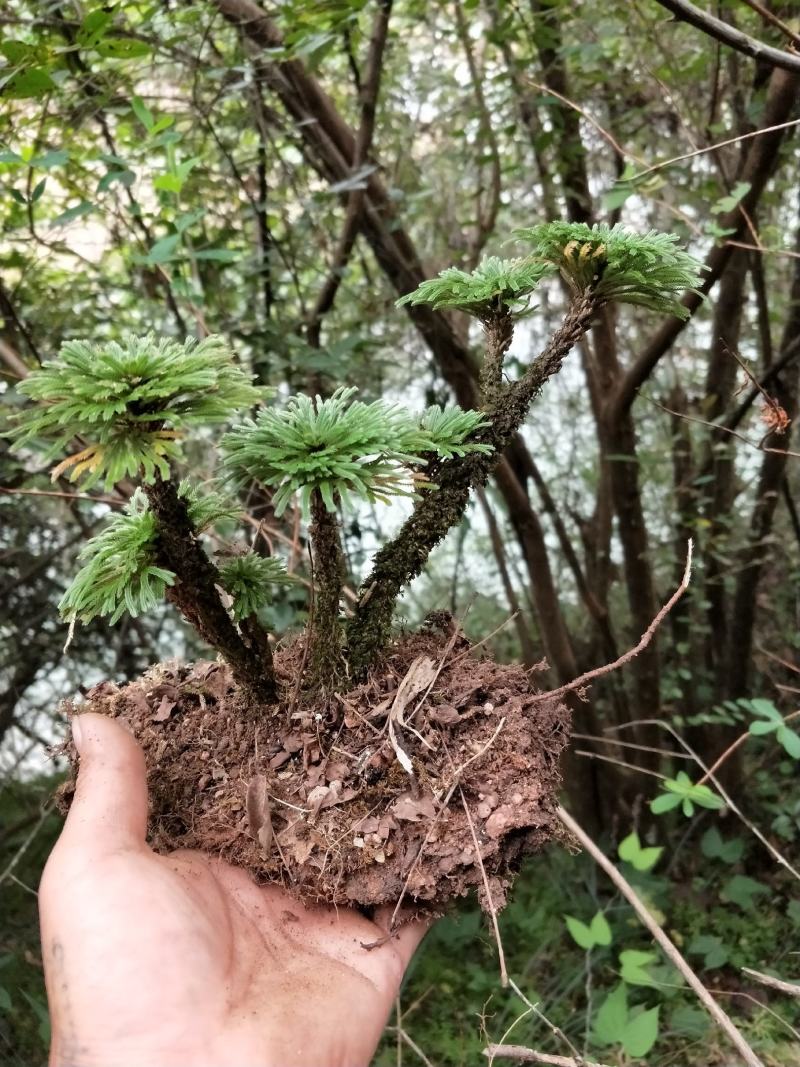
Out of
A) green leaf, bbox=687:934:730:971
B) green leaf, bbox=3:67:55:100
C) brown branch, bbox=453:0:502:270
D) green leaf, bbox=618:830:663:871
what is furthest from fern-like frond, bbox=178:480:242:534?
green leaf, bbox=687:934:730:971

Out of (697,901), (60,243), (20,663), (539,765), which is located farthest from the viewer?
(697,901)

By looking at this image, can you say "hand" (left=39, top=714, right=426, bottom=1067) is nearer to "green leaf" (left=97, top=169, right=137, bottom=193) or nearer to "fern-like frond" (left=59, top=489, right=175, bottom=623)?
"fern-like frond" (left=59, top=489, right=175, bottom=623)

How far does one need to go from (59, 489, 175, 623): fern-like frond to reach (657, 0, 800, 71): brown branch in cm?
86

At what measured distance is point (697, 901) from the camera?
8.33ft

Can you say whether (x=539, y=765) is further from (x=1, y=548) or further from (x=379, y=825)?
(x=1, y=548)

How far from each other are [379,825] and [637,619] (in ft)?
5.70

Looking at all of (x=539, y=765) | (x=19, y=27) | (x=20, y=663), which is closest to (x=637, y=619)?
(x=539, y=765)

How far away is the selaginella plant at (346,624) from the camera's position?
2.45 ft

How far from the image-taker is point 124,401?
0.67 metres

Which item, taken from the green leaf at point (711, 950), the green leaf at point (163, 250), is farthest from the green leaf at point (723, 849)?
the green leaf at point (163, 250)

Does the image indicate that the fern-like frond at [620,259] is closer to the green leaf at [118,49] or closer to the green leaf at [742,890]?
the green leaf at [118,49]

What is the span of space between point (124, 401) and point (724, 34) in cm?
85

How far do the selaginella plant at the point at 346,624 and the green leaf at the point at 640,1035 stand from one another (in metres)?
0.86

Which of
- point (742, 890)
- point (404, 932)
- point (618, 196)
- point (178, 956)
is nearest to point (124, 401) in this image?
point (178, 956)
